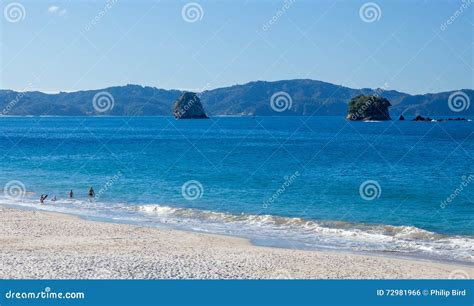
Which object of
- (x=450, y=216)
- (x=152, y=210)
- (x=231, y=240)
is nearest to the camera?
(x=231, y=240)

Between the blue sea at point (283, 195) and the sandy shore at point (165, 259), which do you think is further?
the blue sea at point (283, 195)

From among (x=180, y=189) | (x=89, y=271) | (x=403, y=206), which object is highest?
(x=180, y=189)

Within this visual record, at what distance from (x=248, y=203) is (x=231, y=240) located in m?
13.4

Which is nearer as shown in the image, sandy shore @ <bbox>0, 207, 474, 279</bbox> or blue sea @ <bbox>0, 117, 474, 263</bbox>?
sandy shore @ <bbox>0, 207, 474, 279</bbox>

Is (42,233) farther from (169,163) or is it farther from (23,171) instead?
(169,163)

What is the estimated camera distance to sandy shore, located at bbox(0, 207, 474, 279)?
18.3 meters

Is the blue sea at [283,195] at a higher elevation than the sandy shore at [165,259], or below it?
higher

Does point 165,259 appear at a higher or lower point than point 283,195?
lower

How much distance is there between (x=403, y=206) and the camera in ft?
127

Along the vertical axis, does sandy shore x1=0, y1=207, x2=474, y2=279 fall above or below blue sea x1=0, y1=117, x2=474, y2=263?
below

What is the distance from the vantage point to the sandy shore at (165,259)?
1830 cm

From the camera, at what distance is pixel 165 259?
20.7 metres
